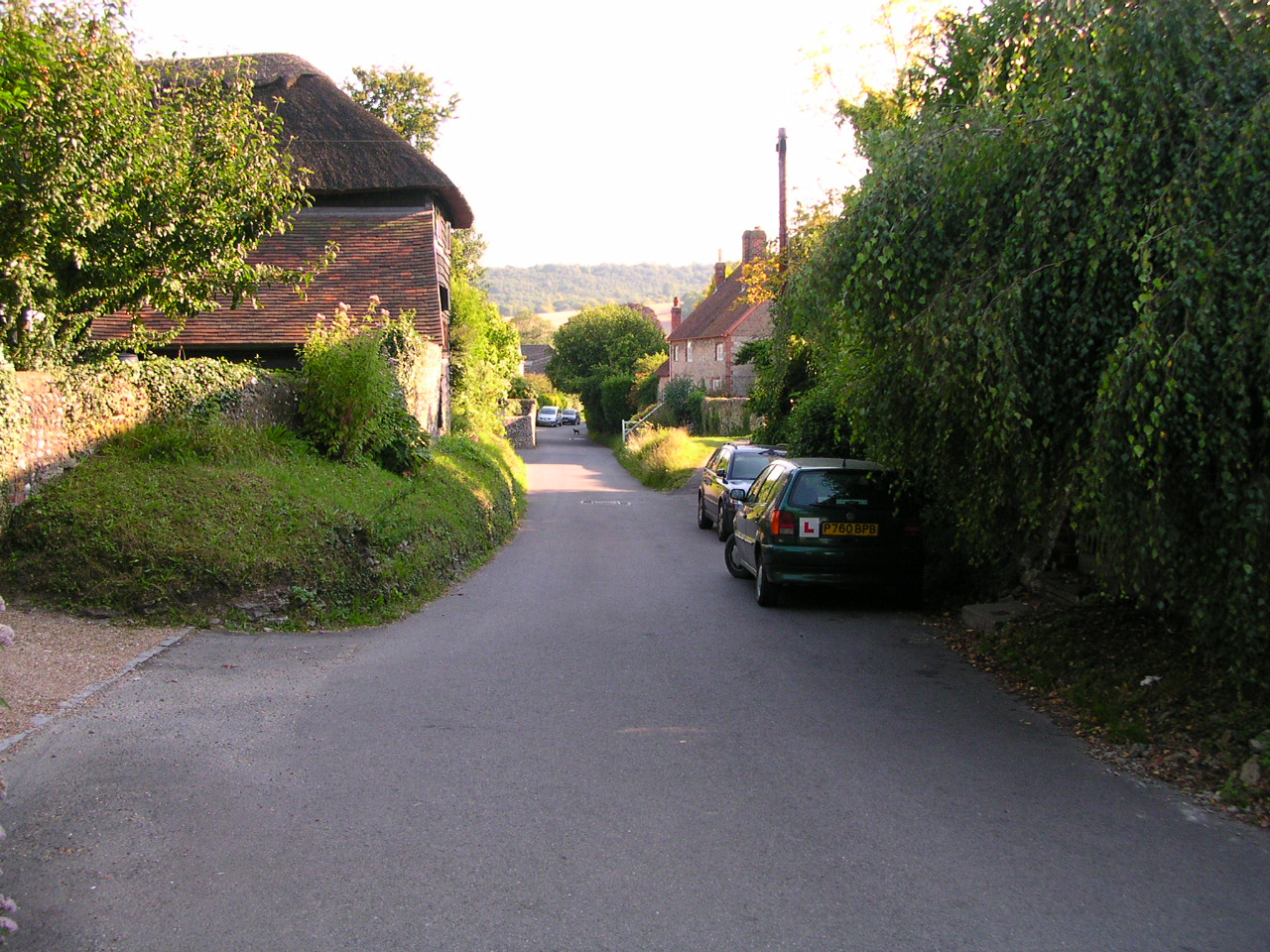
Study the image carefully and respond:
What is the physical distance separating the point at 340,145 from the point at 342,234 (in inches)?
105

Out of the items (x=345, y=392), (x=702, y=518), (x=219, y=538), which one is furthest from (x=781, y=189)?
(x=219, y=538)

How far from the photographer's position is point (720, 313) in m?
55.6

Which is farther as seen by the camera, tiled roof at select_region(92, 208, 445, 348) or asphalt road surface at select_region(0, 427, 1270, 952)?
tiled roof at select_region(92, 208, 445, 348)

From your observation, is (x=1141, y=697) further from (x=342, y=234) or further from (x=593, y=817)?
(x=342, y=234)

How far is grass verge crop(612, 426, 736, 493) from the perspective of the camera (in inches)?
1225

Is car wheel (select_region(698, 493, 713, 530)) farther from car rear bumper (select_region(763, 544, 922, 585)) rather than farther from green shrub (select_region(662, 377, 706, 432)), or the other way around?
green shrub (select_region(662, 377, 706, 432))

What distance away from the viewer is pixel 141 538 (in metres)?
9.83

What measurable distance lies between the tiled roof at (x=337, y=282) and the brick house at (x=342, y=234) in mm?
24

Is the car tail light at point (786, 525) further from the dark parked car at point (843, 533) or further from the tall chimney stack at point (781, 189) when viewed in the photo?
the tall chimney stack at point (781, 189)

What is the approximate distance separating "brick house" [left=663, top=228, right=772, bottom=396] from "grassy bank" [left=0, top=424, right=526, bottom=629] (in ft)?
119

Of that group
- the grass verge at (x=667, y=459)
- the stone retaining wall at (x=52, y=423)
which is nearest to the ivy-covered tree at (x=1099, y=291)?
the stone retaining wall at (x=52, y=423)

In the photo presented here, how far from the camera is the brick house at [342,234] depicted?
21375 millimetres

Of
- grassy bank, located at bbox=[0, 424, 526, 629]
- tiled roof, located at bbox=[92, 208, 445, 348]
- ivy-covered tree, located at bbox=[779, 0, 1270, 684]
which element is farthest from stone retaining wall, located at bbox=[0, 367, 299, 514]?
tiled roof, located at bbox=[92, 208, 445, 348]

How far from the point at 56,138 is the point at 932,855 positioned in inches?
418
